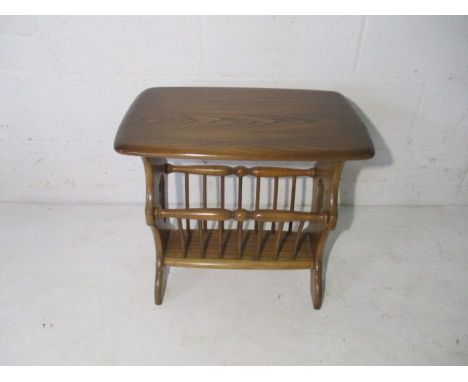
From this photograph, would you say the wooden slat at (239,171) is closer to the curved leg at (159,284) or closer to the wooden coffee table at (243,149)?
the wooden coffee table at (243,149)

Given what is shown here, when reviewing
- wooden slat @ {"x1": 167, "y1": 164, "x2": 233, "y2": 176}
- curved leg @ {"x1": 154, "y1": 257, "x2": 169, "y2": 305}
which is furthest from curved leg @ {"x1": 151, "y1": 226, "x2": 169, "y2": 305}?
wooden slat @ {"x1": 167, "y1": 164, "x2": 233, "y2": 176}

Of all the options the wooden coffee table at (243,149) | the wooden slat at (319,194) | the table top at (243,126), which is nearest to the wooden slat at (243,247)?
the wooden coffee table at (243,149)

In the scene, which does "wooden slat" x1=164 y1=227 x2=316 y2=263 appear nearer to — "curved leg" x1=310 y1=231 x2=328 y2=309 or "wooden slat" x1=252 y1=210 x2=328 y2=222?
"curved leg" x1=310 y1=231 x2=328 y2=309

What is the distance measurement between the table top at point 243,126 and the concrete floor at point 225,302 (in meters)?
0.75

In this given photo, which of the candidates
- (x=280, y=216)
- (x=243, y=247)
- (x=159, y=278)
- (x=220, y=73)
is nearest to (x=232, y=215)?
(x=280, y=216)

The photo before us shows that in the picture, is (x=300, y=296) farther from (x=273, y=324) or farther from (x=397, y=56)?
(x=397, y=56)

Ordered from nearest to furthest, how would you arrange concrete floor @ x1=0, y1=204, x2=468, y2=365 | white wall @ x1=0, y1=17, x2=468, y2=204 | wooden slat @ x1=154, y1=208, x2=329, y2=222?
1. wooden slat @ x1=154, y1=208, x2=329, y2=222
2. concrete floor @ x1=0, y1=204, x2=468, y2=365
3. white wall @ x1=0, y1=17, x2=468, y2=204

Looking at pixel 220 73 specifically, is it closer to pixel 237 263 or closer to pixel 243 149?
pixel 243 149

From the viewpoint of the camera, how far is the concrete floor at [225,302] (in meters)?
1.38

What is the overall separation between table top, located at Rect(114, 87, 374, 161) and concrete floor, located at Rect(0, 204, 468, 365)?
749 mm

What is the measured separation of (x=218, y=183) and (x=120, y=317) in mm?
796

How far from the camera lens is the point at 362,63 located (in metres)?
1.59

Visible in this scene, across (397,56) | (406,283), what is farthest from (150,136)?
(406,283)

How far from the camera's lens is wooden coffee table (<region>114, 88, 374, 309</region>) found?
106 centimetres
